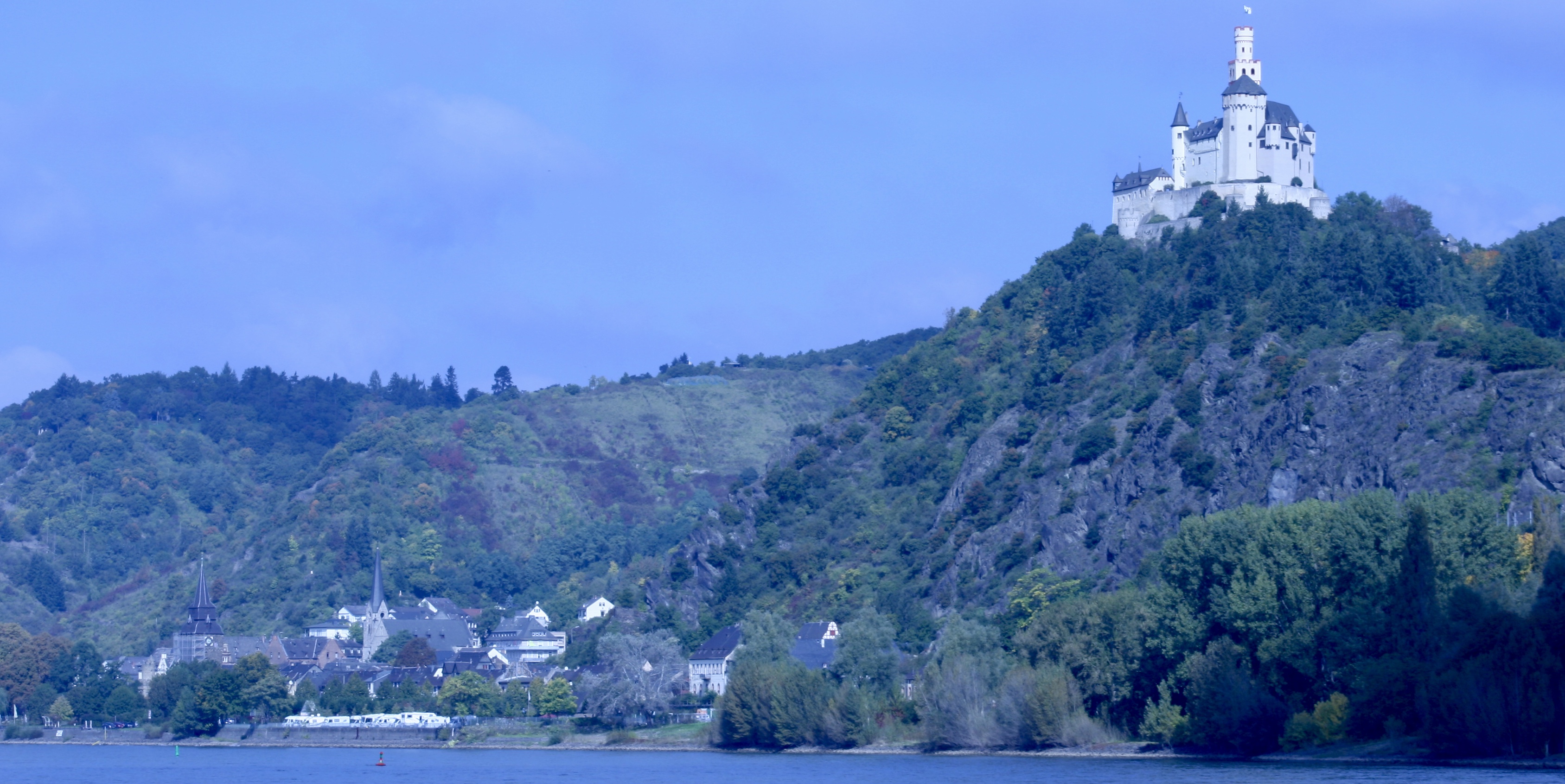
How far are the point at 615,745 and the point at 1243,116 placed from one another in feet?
219

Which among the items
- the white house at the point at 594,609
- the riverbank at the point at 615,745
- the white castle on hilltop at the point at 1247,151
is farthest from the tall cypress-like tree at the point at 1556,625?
the white house at the point at 594,609

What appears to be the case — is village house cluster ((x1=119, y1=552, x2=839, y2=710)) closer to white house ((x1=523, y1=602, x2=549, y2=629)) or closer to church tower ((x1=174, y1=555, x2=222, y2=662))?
church tower ((x1=174, y1=555, x2=222, y2=662))

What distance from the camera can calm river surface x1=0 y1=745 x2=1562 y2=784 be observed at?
64.0 meters

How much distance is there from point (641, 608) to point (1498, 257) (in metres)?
70.7

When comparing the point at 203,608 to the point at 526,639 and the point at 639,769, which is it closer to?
the point at 526,639

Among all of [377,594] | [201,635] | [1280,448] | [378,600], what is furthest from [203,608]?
[1280,448]

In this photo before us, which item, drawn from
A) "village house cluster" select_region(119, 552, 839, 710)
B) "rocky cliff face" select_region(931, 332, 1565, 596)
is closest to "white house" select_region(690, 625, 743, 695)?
"village house cluster" select_region(119, 552, 839, 710)

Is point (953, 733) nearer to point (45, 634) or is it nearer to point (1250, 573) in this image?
point (1250, 573)

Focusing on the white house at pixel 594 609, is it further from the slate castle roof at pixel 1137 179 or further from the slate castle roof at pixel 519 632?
the slate castle roof at pixel 1137 179

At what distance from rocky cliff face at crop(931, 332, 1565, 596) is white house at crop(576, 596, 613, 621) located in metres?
70.6

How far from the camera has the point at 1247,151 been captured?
13762 cm

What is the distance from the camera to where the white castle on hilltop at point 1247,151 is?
447ft

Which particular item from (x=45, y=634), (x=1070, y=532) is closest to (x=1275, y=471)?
(x=1070, y=532)

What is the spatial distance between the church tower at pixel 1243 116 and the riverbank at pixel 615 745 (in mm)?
62088
